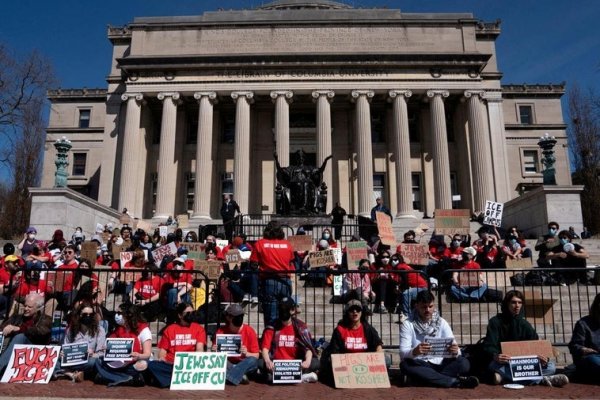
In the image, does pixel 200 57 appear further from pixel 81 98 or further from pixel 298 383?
pixel 298 383

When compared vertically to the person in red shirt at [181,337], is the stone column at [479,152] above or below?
above

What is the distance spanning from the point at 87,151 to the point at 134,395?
4355cm

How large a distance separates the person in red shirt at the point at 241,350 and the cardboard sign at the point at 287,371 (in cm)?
45

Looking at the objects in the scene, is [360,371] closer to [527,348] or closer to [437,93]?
[527,348]

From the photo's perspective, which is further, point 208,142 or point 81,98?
point 81,98

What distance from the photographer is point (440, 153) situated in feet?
111

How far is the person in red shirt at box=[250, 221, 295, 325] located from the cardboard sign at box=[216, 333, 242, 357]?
1.09 metres

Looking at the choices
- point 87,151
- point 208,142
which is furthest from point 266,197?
point 87,151

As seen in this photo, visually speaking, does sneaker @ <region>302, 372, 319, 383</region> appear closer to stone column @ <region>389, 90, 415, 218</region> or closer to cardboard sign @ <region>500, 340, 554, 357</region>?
cardboard sign @ <region>500, 340, 554, 357</region>

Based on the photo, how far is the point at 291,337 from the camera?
7.07 m

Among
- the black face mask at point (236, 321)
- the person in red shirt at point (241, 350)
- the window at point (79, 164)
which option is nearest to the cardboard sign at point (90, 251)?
the person in red shirt at point (241, 350)

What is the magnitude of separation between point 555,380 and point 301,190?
14.8 metres

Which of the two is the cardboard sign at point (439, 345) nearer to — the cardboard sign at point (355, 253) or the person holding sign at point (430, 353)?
the person holding sign at point (430, 353)

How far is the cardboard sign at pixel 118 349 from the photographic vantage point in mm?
6719
